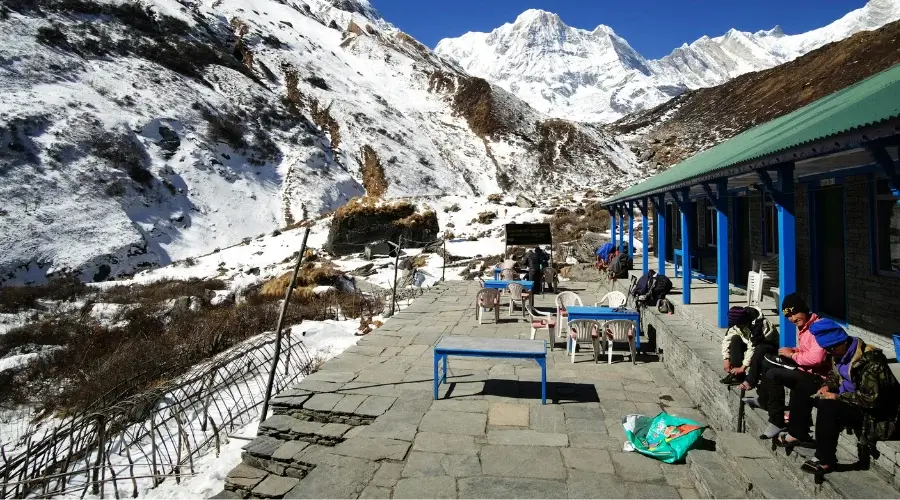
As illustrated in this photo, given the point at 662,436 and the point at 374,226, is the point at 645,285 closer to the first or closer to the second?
the point at 662,436

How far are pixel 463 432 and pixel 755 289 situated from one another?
4.76 metres

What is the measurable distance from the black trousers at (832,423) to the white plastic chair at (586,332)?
3.42m

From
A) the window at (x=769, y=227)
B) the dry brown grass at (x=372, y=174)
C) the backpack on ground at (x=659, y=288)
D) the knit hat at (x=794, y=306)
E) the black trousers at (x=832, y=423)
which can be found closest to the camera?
the black trousers at (x=832, y=423)

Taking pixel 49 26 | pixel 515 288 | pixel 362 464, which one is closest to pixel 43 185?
pixel 49 26

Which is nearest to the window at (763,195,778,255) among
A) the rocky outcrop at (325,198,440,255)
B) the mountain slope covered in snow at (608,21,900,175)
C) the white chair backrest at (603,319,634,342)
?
the white chair backrest at (603,319,634,342)

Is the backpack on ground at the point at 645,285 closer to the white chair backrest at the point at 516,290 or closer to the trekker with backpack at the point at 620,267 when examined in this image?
the white chair backrest at the point at 516,290

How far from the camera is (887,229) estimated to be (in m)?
5.27

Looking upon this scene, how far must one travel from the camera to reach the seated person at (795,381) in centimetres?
309

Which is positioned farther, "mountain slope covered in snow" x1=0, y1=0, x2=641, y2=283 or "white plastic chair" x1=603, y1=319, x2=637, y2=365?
"mountain slope covered in snow" x1=0, y1=0, x2=641, y2=283

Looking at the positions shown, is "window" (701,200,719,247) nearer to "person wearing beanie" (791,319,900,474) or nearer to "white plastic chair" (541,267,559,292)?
"white plastic chair" (541,267,559,292)

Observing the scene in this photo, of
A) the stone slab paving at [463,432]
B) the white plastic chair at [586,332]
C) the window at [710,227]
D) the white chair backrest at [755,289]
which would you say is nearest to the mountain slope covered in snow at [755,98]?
the window at [710,227]

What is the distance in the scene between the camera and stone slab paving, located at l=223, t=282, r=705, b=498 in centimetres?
340

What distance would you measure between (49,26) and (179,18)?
1490 cm

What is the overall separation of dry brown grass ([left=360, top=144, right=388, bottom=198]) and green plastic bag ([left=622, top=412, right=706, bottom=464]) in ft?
126
